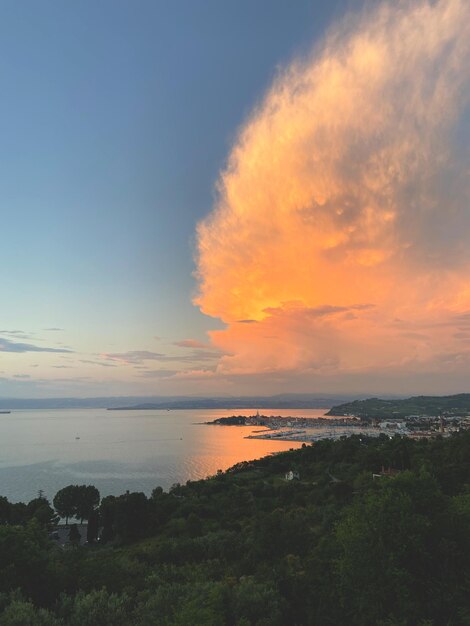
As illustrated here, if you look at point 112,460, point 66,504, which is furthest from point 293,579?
point 112,460

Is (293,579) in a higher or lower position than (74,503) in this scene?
higher

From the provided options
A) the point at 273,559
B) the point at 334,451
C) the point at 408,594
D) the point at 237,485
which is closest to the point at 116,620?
the point at 408,594

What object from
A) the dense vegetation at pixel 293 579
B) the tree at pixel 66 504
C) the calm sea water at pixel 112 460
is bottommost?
the calm sea water at pixel 112 460

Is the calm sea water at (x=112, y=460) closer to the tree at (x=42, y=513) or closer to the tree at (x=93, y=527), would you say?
the tree at (x=42, y=513)

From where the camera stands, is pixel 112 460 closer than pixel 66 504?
No

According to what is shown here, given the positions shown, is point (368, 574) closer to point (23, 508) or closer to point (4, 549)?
point (4, 549)

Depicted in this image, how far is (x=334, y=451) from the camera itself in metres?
79.5

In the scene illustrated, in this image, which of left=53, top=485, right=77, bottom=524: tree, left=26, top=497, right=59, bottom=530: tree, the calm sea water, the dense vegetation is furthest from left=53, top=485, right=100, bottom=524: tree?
the dense vegetation

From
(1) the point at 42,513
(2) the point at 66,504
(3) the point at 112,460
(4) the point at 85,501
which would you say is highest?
(1) the point at 42,513

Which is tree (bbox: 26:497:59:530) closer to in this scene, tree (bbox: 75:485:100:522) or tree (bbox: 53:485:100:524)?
tree (bbox: 53:485:100:524)

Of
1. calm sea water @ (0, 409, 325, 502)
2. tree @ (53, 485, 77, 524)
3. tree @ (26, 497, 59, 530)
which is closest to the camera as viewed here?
tree @ (26, 497, 59, 530)

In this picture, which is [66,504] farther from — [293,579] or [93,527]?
[293,579]

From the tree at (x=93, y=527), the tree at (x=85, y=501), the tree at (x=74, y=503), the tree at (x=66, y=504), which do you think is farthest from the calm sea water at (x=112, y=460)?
the tree at (x=93, y=527)

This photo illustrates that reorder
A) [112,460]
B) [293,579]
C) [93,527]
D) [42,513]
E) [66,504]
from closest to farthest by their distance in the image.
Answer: [293,579] < [42,513] < [93,527] < [66,504] < [112,460]
